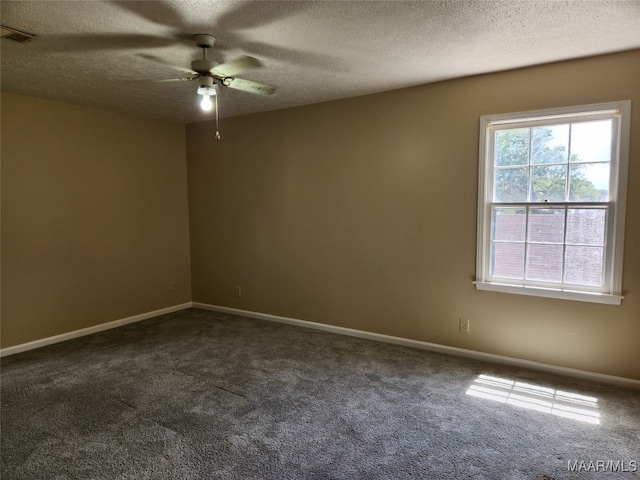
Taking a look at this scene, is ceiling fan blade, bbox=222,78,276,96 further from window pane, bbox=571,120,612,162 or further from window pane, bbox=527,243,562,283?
window pane, bbox=527,243,562,283

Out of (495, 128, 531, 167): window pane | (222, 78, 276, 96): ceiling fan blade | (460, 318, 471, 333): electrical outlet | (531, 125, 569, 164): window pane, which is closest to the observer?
(222, 78, 276, 96): ceiling fan blade

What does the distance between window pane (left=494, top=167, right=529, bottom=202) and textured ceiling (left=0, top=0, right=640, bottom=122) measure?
0.85m

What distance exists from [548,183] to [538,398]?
1675 mm

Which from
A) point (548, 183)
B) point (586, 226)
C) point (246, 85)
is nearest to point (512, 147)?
point (548, 183)

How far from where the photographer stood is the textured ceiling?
210 cm

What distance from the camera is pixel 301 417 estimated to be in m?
2.51

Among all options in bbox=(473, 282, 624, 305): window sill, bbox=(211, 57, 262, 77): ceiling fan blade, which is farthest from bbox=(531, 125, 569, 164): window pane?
bbox=(211, 57, 262, 77): ceiling fan blade

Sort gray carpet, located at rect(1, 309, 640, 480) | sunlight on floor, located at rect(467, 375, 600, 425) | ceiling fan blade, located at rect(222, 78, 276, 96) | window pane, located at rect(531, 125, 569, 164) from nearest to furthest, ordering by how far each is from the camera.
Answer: gray carpet, located at rect(1, 309, 640, 480)
sunlight on floor, located at rect(467, 375, 600, 425)
ceiling fan blade, located at rect(222, 78, 276, 96)
window pane, located at rect(531, 125, 569, 164)

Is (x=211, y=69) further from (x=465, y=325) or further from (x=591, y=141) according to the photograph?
(x=465, y=325)

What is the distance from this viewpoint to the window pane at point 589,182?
114 inches

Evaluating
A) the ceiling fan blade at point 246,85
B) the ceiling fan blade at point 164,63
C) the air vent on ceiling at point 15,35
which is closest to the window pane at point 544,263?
the ceiling fan blade at point 246,85

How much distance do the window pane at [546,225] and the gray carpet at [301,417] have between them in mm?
1124

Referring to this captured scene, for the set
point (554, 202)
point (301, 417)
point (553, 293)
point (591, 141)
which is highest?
point (591, 141)

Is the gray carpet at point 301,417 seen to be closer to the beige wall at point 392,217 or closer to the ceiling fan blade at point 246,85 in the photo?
the beige wall at point 392,217
